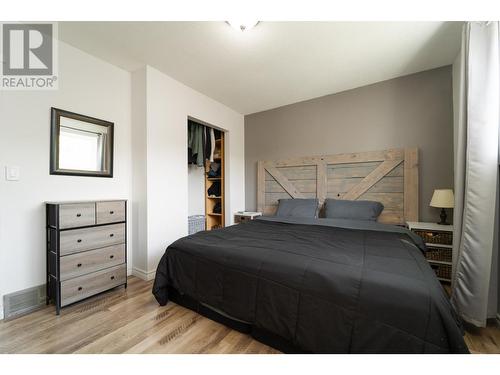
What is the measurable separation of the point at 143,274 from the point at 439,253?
3072mm

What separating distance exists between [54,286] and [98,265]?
0.32 m

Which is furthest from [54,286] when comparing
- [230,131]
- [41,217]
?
[230,131]

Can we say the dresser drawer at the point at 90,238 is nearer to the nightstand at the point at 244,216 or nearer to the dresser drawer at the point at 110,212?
the dresser drawer at the point at 110,212

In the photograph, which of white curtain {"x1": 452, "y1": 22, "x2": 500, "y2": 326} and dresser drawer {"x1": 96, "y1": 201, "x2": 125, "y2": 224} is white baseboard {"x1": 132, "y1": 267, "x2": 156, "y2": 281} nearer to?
dresser drawer {"x1": 96, "y1": 201, "x2": 125, "y2": 224}

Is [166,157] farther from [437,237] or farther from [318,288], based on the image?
[437,237]

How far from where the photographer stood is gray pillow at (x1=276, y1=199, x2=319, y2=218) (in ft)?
9.30

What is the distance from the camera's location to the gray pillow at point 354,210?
2504 millimetres

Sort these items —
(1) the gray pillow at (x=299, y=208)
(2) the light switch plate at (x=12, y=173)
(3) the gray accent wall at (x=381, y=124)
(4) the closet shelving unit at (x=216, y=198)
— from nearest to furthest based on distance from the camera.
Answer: (2) the light switch plate at (x=12, y=173)
(3) the gray accent wall at (x=381, y=124)
(1) the gray pillow at (x=299, y=208)
(4) the closet shelving unit at (x=216, y=198)

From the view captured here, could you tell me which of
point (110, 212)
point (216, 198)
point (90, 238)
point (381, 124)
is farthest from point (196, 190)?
point (381, 124)

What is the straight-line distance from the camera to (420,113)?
248 cm

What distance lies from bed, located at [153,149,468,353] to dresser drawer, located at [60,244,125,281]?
0.61m

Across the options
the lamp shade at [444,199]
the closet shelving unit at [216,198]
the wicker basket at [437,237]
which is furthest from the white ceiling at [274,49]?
the wicker basket at [437,237]

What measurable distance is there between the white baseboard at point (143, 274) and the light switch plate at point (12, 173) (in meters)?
1.36

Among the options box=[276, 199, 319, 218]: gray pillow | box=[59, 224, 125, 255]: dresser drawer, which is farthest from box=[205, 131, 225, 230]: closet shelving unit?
box=[59, 224, 125, 255]: dresser drawer
